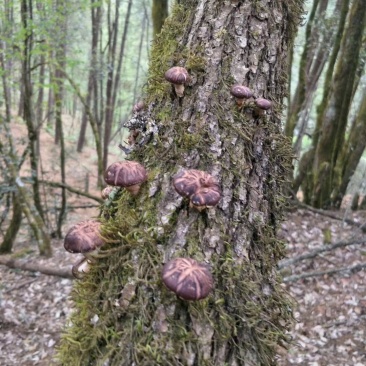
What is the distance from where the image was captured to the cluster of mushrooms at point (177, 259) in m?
1.32

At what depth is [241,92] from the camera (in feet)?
5.58

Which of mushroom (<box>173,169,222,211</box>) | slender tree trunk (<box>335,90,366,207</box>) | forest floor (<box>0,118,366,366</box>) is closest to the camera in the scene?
mushroom (<box>173,169,222,211</box>)

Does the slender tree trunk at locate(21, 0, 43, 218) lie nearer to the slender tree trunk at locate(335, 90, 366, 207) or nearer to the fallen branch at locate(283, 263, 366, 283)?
the fallen branch at locate(283, 263, 366, 283)

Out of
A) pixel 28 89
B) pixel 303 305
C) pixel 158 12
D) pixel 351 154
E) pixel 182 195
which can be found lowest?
pixel 303 305

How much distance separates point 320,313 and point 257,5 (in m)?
5.00

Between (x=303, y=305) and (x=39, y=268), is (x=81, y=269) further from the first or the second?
(x=39, y=268)

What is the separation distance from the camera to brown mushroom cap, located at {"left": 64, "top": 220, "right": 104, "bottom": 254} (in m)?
1.52

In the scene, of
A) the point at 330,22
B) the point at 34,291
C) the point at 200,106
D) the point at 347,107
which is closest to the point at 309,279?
the point at 347,107

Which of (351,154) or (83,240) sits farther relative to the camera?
(351,154)

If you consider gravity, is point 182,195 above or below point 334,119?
above

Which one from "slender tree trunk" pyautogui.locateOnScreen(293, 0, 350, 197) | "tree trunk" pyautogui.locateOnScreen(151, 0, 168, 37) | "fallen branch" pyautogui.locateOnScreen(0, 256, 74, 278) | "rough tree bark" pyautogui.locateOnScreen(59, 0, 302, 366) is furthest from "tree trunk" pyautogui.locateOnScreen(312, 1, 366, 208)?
"rough tree bark" pyautogui.locateOnScreen(59, 0, 302, 366)

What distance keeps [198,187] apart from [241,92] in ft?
1.80

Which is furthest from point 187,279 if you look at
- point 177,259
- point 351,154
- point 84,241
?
point 351,154

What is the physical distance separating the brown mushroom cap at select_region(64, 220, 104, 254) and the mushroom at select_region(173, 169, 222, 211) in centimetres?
42
